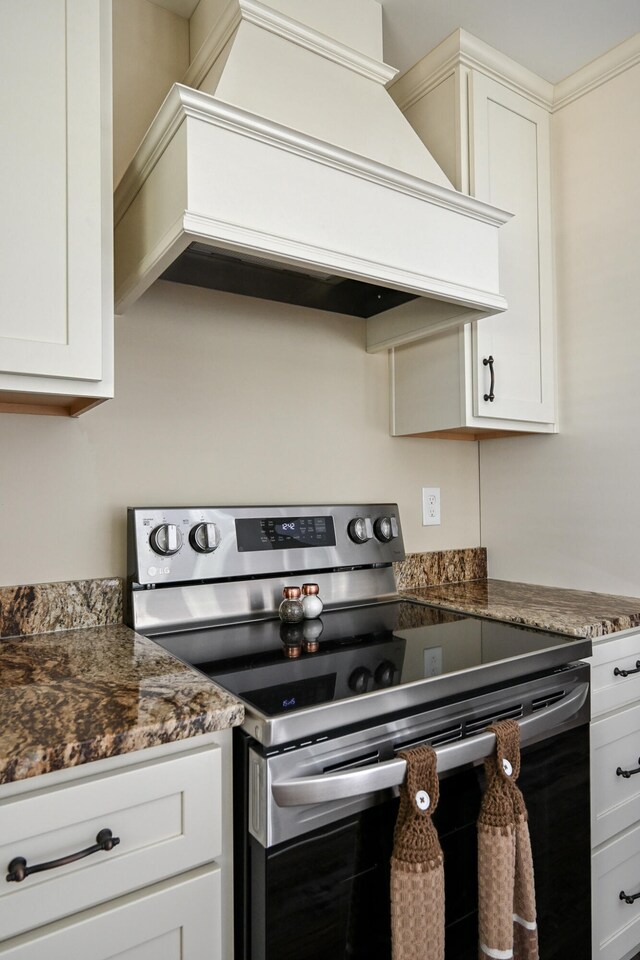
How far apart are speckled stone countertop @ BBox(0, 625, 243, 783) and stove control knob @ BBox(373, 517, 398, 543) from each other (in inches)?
29.7

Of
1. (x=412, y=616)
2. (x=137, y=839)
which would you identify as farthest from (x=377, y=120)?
(x=137, y=839)

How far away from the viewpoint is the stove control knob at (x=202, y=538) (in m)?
1.41

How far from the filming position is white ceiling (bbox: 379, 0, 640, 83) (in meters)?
1.54

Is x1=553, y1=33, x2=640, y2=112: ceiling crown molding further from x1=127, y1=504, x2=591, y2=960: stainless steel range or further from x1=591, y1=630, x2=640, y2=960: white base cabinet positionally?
x1=591, y1=630, x2=640, y2=960: white base cabinet

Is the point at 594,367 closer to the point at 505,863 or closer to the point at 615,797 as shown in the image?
the point at 615,797

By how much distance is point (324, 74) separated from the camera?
4.49 ft

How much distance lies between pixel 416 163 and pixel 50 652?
1.33 metres

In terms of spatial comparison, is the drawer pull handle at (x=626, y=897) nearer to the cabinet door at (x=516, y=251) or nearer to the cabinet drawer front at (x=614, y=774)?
the cabinet drawer front at (x=614, y=774)

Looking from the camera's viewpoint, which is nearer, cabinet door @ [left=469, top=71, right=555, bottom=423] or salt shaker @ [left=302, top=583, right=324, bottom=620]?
salt shaker @ [left=302, top=583, right=324, bottom=620]

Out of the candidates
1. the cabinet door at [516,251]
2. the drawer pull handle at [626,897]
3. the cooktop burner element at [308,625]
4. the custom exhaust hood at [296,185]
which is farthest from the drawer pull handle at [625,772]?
the custom exhaust hood at [296,185]

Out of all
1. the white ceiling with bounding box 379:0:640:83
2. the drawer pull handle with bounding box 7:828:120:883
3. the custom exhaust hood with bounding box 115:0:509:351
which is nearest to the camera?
the drawer pull handle with bounding box 7:828:120:883

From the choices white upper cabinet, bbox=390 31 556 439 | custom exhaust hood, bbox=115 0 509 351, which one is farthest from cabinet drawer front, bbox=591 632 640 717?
custom exhaust hood, bbox=115 0 509 351

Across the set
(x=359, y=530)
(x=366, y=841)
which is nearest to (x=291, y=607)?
(x=359, y=530)

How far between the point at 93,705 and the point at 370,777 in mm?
421
